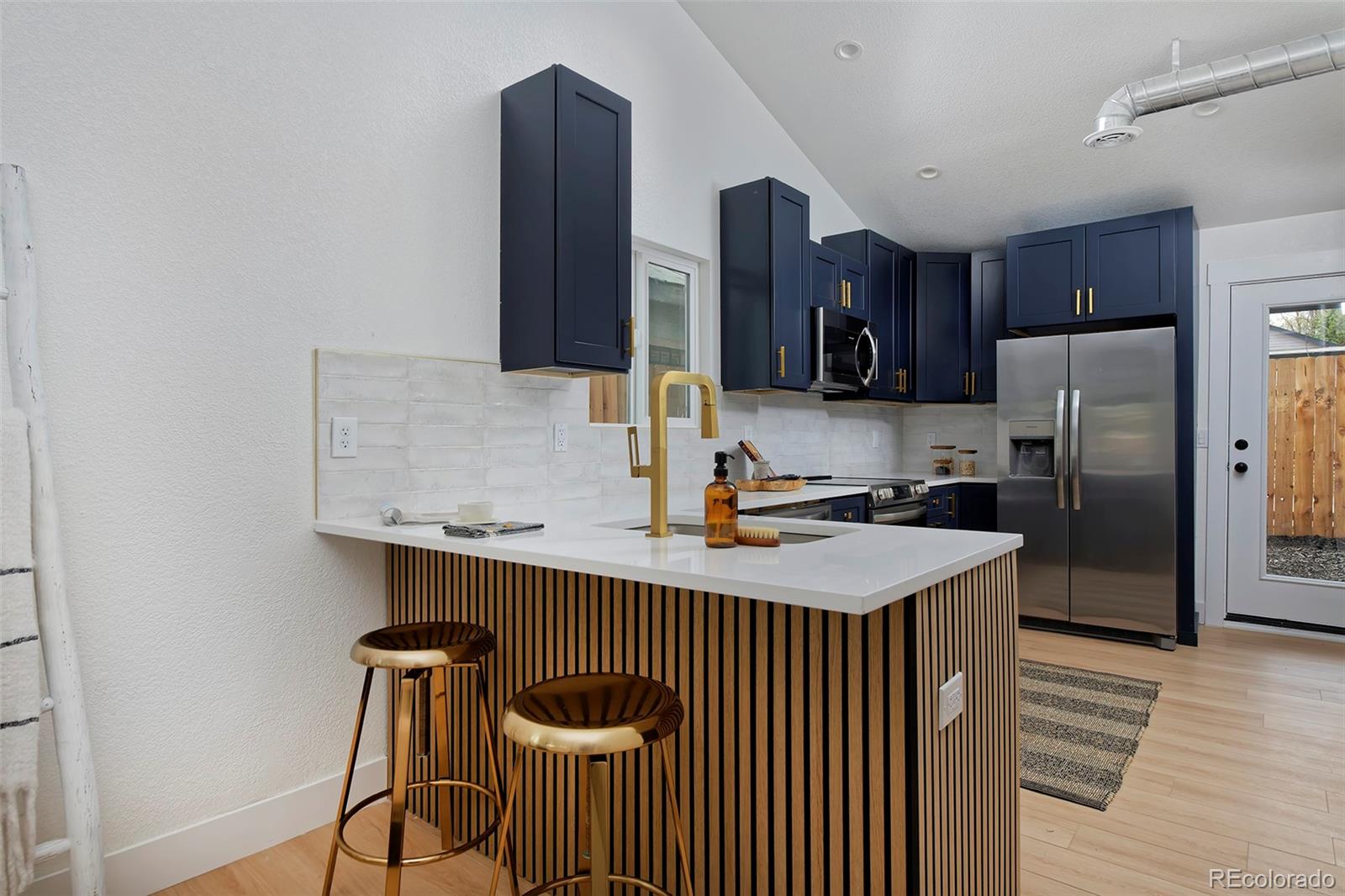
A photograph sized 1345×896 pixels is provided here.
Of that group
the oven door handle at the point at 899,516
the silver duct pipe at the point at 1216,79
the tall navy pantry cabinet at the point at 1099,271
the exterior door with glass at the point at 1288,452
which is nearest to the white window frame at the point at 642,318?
the oven door handle at the point at 899,516

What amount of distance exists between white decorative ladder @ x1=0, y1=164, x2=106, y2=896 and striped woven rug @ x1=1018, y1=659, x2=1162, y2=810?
2.52 m

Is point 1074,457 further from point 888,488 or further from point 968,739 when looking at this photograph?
point 968,739

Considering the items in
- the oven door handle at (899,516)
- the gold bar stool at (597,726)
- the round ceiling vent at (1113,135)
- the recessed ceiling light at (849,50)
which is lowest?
the gold bar stool at (597,726)

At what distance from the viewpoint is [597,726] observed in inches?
50.9

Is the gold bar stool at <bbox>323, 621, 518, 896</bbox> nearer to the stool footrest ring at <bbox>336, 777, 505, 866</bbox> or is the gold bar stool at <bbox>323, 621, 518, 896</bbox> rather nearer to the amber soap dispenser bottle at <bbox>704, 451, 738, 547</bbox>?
the stool footrest ring at <bbox>336, 777, 505, 866</bbox>

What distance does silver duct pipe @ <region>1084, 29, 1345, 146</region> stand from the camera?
9.45 ft

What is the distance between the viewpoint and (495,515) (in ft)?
8.14

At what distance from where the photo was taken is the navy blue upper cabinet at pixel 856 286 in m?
4.45

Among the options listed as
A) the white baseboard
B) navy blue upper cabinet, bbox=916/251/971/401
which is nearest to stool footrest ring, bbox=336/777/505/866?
the white baseboard

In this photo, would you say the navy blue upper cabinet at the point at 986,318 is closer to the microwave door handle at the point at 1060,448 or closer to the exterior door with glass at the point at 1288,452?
the microwave door handle at the point at 1060,448

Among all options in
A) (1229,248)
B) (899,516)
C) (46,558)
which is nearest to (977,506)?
(899,516)

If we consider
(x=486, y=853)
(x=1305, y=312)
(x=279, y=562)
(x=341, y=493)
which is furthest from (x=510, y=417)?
(x=1305, y=312)

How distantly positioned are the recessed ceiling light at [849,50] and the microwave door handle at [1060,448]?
2267 millimetres

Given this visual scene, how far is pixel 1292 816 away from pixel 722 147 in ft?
11.7
